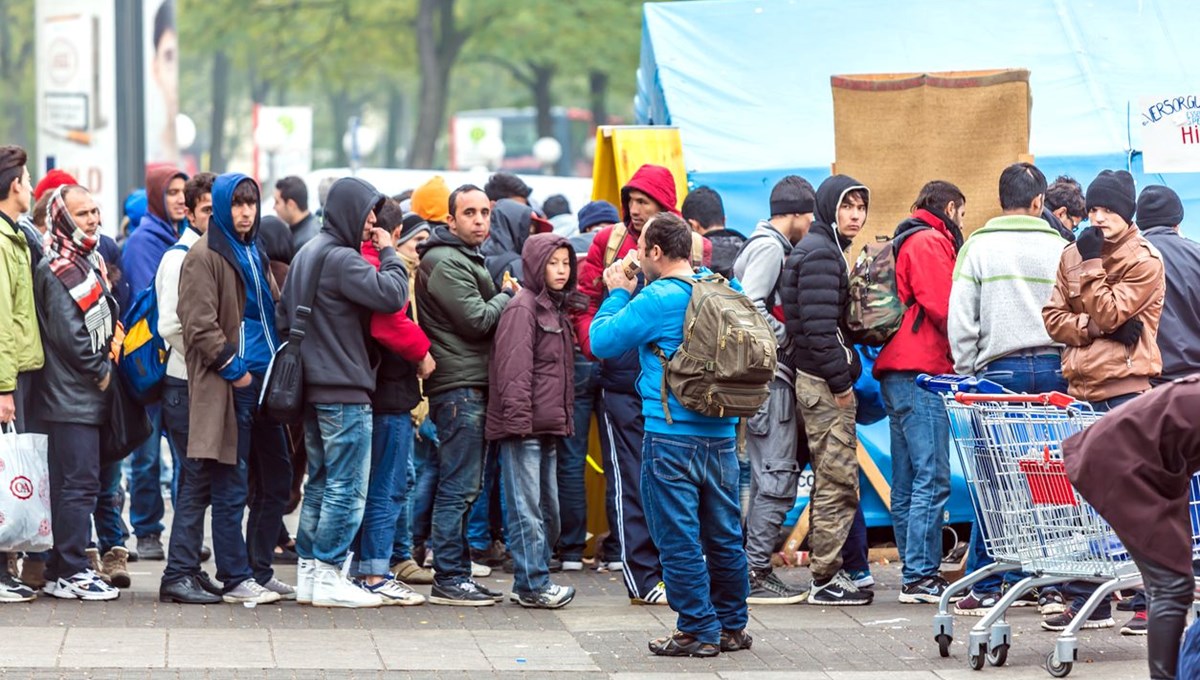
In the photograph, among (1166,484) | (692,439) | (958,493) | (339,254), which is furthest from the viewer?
(958,493)

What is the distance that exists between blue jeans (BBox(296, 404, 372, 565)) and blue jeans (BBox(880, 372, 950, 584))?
8.49 feet

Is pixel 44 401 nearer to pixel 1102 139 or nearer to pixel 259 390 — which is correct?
pixel 259 390

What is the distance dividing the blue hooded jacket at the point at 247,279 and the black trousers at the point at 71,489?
899mm

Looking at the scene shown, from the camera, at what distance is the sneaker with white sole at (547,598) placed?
9398 millimetres

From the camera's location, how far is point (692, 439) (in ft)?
26.0

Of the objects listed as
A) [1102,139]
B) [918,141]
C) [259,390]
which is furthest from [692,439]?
[1102,139]

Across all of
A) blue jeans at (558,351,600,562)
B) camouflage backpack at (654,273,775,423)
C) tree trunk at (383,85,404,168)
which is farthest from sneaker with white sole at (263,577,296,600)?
tree trunk at (383,85,404,168)

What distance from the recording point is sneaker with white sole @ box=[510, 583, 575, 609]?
30.8ft

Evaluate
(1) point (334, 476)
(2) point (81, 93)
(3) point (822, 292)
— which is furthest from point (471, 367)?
(2) point (81, 93)

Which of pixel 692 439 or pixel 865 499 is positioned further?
pixel 865 499

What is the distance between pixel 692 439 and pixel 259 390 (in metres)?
2.52

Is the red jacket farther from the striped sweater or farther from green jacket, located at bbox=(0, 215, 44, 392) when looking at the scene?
green jacket, located at bbox=(0, 215, 44, 392)

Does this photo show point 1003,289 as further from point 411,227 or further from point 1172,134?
point 411,227

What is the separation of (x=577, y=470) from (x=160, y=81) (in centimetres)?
1346
